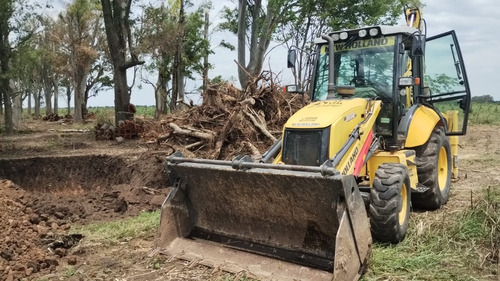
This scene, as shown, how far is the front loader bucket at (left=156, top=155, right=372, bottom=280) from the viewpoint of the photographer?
4660mm

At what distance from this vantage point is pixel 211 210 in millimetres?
6004

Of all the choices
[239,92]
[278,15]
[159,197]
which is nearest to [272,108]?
[239,92]

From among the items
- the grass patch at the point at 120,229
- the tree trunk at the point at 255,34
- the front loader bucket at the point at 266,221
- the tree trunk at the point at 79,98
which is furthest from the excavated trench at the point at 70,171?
the tree trunk at the point at 79,98

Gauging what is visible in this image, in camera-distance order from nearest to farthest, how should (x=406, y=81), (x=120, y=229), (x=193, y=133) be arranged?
(x=406, y=81) < (x=120, y=229) < (x=193, y=133)

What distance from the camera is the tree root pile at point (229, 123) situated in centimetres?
1031

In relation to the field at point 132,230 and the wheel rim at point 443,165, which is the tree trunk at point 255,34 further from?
the wheel rim at point 443,165

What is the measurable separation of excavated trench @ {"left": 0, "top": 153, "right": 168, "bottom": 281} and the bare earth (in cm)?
1

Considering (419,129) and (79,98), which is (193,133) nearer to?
(419,129)

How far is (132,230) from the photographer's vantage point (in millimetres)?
7129

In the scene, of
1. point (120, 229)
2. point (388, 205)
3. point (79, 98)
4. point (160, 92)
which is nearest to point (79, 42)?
point (79, 98)

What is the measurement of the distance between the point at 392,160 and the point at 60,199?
21.9ft

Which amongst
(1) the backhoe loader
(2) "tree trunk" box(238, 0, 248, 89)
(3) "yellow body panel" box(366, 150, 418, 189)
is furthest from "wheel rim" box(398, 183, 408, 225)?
(2) "tree trunk" box(238, 0, 248, 89)

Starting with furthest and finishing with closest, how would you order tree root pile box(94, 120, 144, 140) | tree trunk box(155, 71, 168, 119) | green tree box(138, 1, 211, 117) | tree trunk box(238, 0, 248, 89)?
tree trunk box(155, 71, 168, 119) → green tree box(138, 1, 211, 117) → tree trunk box(238, 0, 248, 89) → tree root pile box(94, 120, 144, 140)

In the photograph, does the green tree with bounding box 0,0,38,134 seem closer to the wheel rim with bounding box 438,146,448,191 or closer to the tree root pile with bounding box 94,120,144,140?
the tree root pile with bounding box 94,120,144,140
